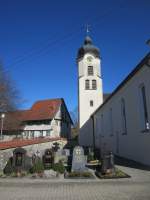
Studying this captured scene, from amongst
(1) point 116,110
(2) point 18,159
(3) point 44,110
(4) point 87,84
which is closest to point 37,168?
(2) point 18,159

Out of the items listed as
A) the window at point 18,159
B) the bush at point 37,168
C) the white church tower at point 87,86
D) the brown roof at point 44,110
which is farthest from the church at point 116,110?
the brown roof at point 44,110

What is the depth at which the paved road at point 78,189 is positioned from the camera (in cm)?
840

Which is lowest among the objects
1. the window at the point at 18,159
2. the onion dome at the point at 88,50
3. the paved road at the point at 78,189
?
the paved road at the point at 78,189

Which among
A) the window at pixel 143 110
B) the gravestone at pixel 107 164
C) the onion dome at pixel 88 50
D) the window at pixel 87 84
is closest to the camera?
the gravestone at pixel 107 164

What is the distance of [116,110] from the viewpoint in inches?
912

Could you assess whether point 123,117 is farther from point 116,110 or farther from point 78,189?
point 78,189

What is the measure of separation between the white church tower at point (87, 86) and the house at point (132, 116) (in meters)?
12.5

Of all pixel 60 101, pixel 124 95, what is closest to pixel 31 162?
pixel 124 95

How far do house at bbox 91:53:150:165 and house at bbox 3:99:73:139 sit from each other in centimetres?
2007

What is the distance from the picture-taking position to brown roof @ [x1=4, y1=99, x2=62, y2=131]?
44728mm

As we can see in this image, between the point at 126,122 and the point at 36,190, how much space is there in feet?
38.1

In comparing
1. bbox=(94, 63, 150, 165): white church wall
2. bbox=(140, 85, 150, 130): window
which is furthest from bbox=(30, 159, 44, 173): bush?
bbox=(140, 85, 150, 130): window

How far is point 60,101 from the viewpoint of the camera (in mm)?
47938

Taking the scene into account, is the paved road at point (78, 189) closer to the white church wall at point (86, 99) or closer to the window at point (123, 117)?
the window at point (123, 117)
